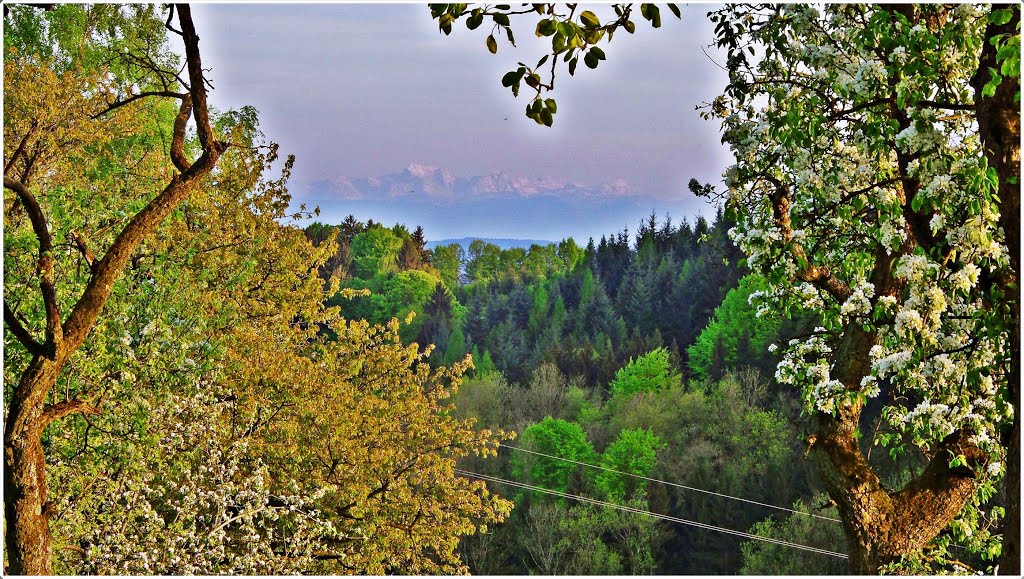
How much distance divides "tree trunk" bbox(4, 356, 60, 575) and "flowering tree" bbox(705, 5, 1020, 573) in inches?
172

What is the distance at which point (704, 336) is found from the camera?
55.0 m

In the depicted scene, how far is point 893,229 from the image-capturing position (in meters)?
5.37

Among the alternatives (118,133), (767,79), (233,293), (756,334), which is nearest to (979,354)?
(767,79)

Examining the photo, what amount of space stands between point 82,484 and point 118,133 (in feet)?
37.1

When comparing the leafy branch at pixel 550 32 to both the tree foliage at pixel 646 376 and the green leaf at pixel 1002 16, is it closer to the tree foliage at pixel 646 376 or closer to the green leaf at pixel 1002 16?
the green leaf at pixel 1002 16

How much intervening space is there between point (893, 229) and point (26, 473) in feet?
16.5

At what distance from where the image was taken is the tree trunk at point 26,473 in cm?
501

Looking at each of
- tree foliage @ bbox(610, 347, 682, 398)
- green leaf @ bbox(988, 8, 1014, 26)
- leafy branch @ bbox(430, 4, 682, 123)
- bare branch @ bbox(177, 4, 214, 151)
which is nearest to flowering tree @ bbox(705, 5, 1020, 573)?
green leaf @ bbox(988, 8, 1014, 26)

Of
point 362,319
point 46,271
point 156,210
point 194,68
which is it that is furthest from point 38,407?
point 362,319

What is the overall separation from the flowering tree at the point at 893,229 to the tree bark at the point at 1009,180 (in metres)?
0.01

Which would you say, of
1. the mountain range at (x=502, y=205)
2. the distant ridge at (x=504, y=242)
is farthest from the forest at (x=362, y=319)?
the distant ridge at (x=504, y=242)

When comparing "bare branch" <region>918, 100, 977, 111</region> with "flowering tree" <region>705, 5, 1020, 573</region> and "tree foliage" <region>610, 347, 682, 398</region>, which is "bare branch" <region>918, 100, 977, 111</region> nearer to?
"flowering tree" <region>705, 5, 1020, 573</region>

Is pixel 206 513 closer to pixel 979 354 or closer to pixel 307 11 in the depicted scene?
pixel 307 11

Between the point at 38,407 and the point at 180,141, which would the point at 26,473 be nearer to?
the point at 38,407
